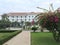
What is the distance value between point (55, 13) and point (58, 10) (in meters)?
0.33

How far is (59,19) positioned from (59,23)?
299 millimetres

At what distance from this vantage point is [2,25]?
63.1 meters

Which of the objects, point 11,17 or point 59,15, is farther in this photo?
point 11,17

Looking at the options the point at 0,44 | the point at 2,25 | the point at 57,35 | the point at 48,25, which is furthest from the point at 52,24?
the point at 2,25

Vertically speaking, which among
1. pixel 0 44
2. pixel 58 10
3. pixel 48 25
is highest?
pixel 58 10

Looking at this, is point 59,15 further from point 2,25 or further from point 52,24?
point 2,25

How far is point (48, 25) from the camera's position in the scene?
16.2 metres

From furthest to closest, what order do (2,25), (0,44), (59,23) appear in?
1. (2,25)
2. (59,23)
3. (0,44)

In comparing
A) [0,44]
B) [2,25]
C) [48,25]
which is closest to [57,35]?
[48,25]

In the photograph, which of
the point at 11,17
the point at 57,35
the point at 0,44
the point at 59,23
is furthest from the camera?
the point at 11,17

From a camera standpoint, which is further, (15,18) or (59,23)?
(15,18)

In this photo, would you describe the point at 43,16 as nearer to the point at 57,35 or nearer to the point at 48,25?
the point at 48,25

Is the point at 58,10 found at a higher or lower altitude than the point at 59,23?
higher

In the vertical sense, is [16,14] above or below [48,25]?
above
